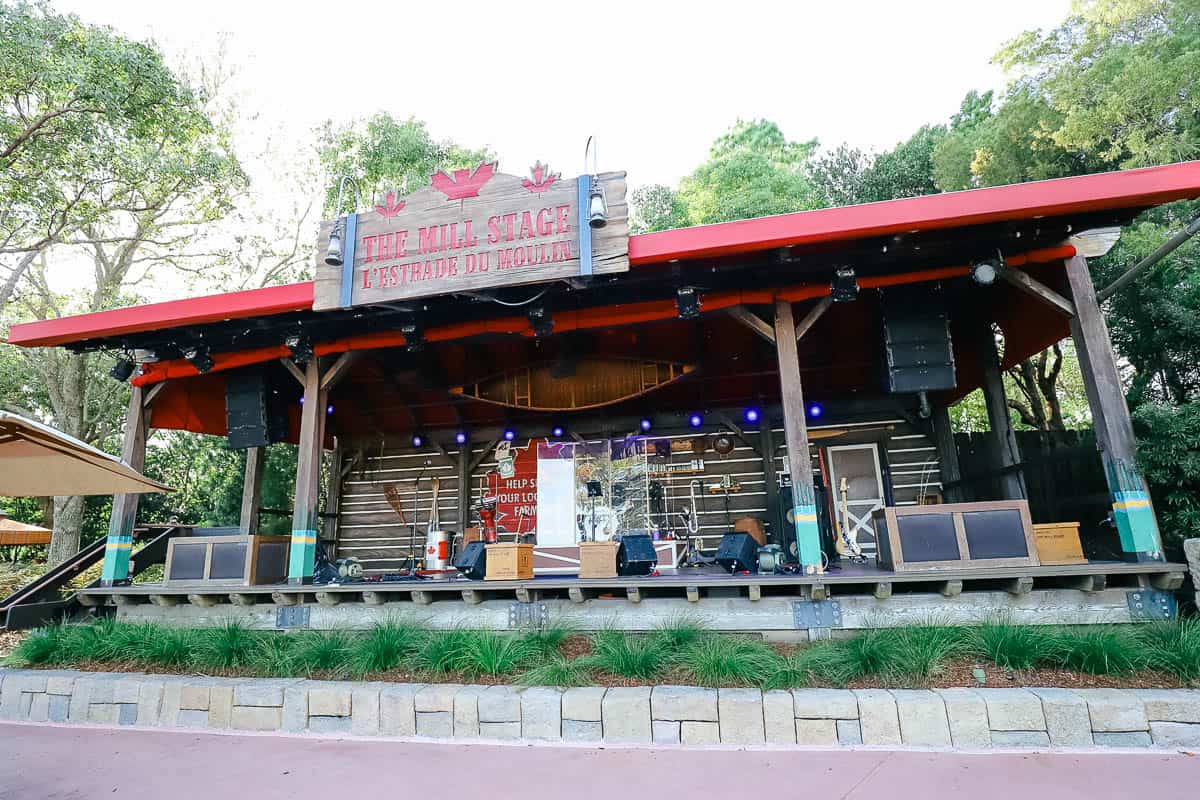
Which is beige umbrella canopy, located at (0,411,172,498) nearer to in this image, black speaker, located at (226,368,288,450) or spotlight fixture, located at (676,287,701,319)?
black speaker, located at (226,368,288,450)

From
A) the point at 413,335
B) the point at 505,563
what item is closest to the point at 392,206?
the point at 413,335

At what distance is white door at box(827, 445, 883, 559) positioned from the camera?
8477 millimetres

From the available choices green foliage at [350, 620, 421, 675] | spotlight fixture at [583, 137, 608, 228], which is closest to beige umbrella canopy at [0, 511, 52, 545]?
green foliage at [350, 620, 421, 675]

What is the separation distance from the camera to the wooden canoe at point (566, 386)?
787 centimetres

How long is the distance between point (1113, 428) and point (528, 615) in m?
4.81

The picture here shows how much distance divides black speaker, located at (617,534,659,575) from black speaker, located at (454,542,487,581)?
1298 millimetres

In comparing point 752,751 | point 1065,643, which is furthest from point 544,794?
point 1065,643

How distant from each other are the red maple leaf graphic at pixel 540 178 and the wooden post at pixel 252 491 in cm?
488

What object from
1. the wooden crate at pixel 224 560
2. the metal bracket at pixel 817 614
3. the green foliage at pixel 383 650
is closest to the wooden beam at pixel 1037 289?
the metal bracket at pixel 817 614

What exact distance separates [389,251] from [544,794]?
452 centimetres

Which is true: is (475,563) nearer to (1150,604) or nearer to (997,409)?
(1150,604)

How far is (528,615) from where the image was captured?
5301mm

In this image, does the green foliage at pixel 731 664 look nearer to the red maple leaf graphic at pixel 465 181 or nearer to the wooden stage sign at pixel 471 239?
the wooden stage sign at pixel 471 239

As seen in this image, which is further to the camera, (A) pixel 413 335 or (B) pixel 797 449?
(A) pixel 413 335
